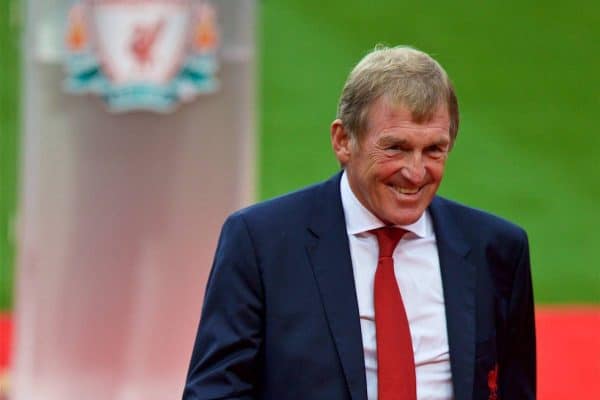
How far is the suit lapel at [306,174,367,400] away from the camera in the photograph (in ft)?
7.38

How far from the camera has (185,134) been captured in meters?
4.25

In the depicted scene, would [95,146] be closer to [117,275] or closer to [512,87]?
[117,275]

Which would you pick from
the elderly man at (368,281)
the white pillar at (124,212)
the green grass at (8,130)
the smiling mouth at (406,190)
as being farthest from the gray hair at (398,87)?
the green grass at (8,130)

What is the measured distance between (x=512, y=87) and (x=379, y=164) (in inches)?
172

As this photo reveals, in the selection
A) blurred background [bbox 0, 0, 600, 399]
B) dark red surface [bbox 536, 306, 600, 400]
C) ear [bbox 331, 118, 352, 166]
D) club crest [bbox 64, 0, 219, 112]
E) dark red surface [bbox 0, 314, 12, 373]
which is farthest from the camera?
blurred background [bbox 0, 0, 600, 399]

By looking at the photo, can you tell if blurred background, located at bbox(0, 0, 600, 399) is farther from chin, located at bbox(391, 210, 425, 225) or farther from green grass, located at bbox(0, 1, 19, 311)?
chin, located at bbox(391, 210, 425, 225)

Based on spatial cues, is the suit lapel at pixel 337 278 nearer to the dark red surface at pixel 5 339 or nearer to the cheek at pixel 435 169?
the cheek at pixel 435 169

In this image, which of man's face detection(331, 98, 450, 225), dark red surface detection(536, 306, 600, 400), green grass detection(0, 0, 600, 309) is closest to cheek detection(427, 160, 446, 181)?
man's face detection(331, 98, 450, 225)

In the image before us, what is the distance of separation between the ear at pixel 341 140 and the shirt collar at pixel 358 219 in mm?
74

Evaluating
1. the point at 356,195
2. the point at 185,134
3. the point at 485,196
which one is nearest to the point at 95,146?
the point at 185,134

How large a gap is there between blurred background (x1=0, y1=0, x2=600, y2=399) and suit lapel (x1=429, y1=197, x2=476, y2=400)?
3.79m

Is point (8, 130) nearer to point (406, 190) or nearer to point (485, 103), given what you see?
point (485, 103)

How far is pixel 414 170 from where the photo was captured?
223cm

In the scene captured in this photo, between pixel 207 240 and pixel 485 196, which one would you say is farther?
pixel 485 196
